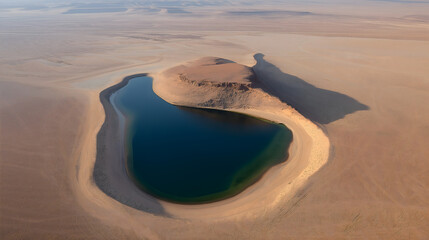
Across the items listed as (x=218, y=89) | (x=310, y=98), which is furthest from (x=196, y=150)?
(x=310, y=98)

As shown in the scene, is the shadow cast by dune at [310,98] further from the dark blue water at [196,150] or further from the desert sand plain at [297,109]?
the dark blue water at [196,150]

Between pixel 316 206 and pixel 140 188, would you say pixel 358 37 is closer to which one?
pixel 316 206

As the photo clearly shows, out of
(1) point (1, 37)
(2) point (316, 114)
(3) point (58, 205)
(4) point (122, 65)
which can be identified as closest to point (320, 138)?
(2) point (316, 114)

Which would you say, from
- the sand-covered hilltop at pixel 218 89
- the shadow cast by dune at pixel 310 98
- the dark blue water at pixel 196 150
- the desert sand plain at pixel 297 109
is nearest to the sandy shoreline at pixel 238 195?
the desert sand plain at pixel 297 109

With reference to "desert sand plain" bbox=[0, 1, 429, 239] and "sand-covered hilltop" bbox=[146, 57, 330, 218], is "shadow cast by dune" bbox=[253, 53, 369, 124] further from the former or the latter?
"sand-covered hilltop" bbox=[146, 57, 330, 218]

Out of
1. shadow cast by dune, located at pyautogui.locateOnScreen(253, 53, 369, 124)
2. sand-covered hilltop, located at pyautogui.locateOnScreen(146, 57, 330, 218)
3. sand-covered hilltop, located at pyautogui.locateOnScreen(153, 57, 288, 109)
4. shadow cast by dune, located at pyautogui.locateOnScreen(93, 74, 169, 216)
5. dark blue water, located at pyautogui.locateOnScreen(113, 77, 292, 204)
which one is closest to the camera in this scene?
sand-covered hilltop, located at pyautogui.locateOnScreen(146, 57, 330, 218)

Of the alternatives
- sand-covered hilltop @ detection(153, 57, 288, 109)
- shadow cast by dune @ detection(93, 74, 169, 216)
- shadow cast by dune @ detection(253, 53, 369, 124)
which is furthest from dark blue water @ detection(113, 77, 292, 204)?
shadow cast by dune @ detection(253, 53, 369, 124)

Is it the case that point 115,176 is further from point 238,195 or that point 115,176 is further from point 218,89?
point 218,89
